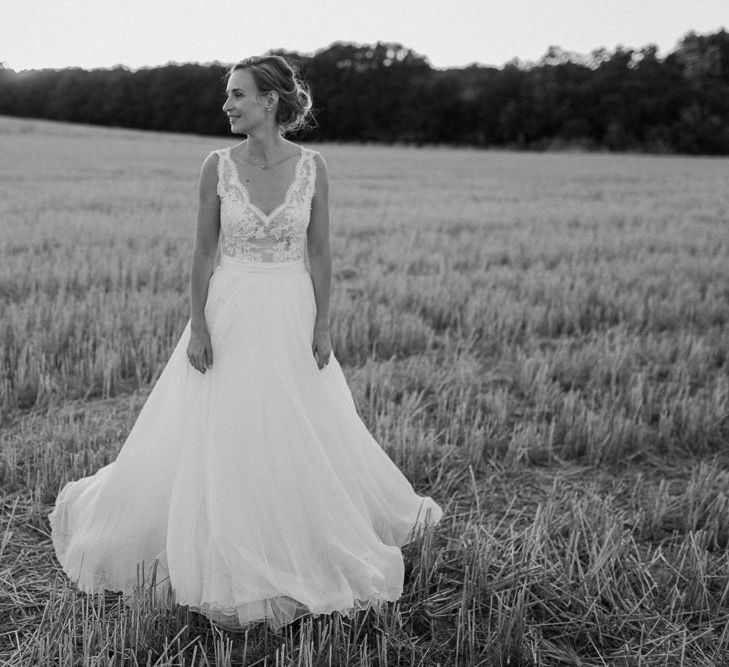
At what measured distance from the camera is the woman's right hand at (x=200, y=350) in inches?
104

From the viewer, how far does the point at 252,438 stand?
2.58 metres

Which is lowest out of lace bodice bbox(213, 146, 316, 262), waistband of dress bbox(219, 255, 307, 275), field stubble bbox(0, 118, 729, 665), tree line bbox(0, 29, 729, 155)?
field stubble bbox(0, 118, 729, 665)

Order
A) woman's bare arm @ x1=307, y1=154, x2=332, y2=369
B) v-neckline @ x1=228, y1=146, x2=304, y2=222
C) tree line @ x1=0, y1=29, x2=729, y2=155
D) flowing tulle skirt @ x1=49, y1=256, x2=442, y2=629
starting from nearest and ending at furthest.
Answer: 1. flowing tulle skirt @ x1=49, y1=256, x2=442, y2=629
2. v-neckline @ x1=228, y1=146, x2=304, y2=222
3. woman's bare arm @ x1=307, y1=154, x2=332, y2=369
4. tree line @ x1=0, y1=29, x2=729, y2=155

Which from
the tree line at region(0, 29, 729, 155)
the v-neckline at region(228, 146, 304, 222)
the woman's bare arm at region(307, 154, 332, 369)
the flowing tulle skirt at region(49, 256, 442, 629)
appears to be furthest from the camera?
the tree line at region(0, 29, 729, 155)

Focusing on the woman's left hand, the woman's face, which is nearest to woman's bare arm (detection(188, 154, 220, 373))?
the woman's face

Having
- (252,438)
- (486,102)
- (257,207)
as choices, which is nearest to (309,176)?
(257,207)

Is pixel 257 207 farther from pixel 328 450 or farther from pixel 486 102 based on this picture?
pixel 486 102

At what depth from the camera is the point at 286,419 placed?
2.62 meters

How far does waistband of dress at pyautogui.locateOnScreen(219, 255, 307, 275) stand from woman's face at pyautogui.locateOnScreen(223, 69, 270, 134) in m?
0.48

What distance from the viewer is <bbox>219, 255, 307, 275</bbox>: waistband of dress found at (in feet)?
8.74

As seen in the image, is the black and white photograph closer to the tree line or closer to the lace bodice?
the lace bodice

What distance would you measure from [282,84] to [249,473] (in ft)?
4.75

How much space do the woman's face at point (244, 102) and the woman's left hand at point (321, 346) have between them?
0.82m

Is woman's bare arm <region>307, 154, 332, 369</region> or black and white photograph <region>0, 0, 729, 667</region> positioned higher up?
woman's bare arm <region>307, 154, 332, 369</region>
